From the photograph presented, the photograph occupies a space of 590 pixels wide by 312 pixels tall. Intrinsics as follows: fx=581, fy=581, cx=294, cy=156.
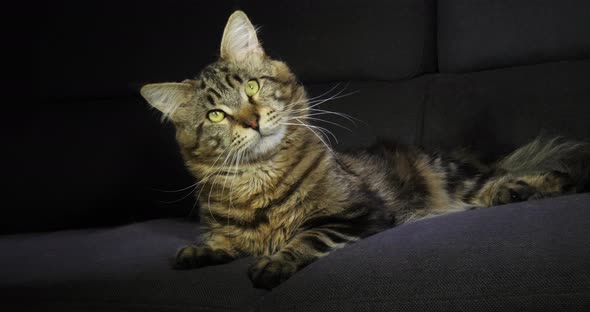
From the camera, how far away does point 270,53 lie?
2.21m

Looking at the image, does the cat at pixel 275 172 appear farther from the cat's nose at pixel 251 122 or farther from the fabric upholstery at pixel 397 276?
the fabric upholstery at pixel 397 276

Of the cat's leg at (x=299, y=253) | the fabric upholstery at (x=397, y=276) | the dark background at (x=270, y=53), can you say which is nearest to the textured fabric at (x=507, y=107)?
the dark background at (x=270, y=53)

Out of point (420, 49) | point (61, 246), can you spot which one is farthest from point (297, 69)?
point (61, 246)

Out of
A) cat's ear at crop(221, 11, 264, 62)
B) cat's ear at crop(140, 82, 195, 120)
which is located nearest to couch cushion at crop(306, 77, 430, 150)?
cat's ear at crop(221, 11, 264, 62)

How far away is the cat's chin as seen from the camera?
4.89 feet

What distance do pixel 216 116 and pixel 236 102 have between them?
0.07 m

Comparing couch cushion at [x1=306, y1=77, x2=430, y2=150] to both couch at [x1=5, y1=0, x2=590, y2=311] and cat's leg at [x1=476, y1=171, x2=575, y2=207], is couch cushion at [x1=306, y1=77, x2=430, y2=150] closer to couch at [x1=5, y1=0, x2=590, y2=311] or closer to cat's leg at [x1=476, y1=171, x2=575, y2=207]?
couch at [x1=5, y1=0, x2=590, y2=311]

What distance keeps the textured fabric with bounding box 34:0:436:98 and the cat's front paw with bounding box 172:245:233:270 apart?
0.98m

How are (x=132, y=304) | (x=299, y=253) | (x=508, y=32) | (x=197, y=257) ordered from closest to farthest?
(x=132, y=304), (x=299, y=253), (x=197, y=257), (x=508, y=32)

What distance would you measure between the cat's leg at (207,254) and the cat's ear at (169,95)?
40 cm

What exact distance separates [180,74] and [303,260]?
1.26m

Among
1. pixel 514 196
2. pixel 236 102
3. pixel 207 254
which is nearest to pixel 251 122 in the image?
pixel 236 102

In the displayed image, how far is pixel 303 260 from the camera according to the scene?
1.26m

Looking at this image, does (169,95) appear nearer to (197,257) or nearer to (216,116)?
(216,116)
